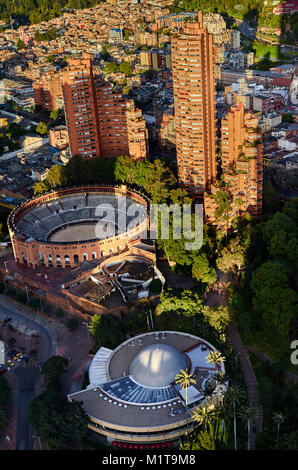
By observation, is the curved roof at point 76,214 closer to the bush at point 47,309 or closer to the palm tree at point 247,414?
the bush at point 47,309

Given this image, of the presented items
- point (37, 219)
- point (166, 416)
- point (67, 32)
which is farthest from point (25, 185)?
point (67, 32)

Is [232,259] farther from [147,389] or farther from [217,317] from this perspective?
[147,389]

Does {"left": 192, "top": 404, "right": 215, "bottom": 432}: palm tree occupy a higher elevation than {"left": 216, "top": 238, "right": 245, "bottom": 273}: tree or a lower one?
lower

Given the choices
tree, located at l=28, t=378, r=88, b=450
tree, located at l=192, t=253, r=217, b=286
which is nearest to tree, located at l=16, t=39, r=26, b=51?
tree, located at l=192, t=253, r=217, b=286

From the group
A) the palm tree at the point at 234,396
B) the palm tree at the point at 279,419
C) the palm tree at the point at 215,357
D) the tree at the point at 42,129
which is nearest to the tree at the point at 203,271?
the palm tree at the point at 215,357

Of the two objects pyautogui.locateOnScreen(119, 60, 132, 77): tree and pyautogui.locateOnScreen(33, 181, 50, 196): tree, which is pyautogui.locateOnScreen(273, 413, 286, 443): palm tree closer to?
pyautogui.locateOnScreen(33, 181, 50, 196): tree
